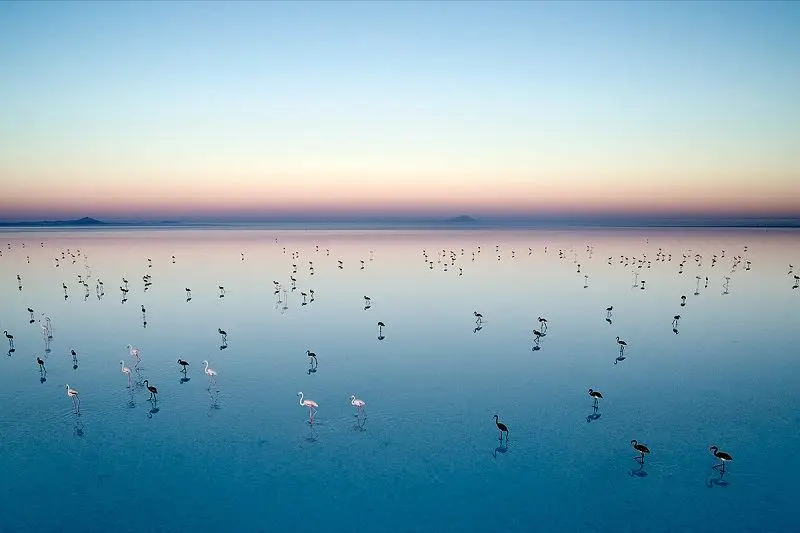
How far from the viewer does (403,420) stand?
16.1 meters

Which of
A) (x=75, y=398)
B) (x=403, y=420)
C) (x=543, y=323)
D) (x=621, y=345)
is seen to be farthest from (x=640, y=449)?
(x=75, y=398)

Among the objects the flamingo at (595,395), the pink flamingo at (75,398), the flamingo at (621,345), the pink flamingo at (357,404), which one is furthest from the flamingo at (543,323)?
the pink flamingo at (75,398)

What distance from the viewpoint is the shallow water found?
11.8 metres

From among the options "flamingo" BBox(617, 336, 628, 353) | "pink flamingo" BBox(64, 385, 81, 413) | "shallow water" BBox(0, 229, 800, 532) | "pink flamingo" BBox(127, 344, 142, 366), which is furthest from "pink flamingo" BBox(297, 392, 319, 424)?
"flamingo" BBox(617, 336, 628, 353)

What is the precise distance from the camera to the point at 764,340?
2581 cm

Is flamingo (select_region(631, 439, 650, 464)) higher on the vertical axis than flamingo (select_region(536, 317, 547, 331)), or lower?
lower

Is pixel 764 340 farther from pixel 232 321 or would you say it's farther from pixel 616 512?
pixel 232 321

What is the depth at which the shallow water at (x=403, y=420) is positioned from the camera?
11766 mm

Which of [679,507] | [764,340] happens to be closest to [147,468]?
[679,507]

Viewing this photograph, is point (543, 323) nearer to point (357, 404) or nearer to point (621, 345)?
point (621, 345)

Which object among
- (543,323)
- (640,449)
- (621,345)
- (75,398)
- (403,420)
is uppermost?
(543,323)

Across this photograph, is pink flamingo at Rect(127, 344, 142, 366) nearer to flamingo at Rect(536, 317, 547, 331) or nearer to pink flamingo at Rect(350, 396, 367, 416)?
pink flamingo at Rect(350, 396, 367, 416)

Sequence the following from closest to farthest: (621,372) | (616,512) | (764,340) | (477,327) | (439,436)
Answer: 1. (616,512)
2. (439,436)
3. (621,372)
4. (764,340)
5. (477,327)

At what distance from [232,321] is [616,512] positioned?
77.4 ft
